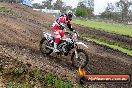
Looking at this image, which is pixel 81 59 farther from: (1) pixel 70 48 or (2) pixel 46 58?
(2) pixel 46 58

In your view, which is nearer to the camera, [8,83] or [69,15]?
[8,83]

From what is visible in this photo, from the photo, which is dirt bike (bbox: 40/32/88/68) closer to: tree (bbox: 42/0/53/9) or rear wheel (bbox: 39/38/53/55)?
rear wheel (bbox: 39/38/53/55)

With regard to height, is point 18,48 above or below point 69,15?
below

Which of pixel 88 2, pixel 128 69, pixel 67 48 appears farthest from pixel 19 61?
pixel 88 2

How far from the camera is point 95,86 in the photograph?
13.1 metres

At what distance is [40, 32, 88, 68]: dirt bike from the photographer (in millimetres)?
14703

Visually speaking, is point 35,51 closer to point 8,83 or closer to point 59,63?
point 59,63

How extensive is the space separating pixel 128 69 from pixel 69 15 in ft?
13.9

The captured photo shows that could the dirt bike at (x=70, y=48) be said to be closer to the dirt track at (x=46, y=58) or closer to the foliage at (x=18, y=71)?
the dirt track at (x=46, y=58)

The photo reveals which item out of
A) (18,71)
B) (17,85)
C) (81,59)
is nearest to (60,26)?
(81,59)

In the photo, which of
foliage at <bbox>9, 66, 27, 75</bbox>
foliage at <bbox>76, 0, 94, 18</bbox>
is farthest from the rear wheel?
foliage at <bbox>76, 0, 94, 18</bbox>

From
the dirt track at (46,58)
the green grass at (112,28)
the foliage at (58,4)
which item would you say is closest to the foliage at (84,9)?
the foliage at (58,4)

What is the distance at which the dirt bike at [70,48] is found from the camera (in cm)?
1470

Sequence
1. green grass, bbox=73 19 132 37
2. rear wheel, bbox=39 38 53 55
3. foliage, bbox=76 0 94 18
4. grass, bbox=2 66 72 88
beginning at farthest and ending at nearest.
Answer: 1. foliage, bbox=76 0 94 18
2. green grass, bbox=73 19 132 37
3. rear wheel, bbox=39 38 53 55
4. grass, bbox=2 66 72 88
